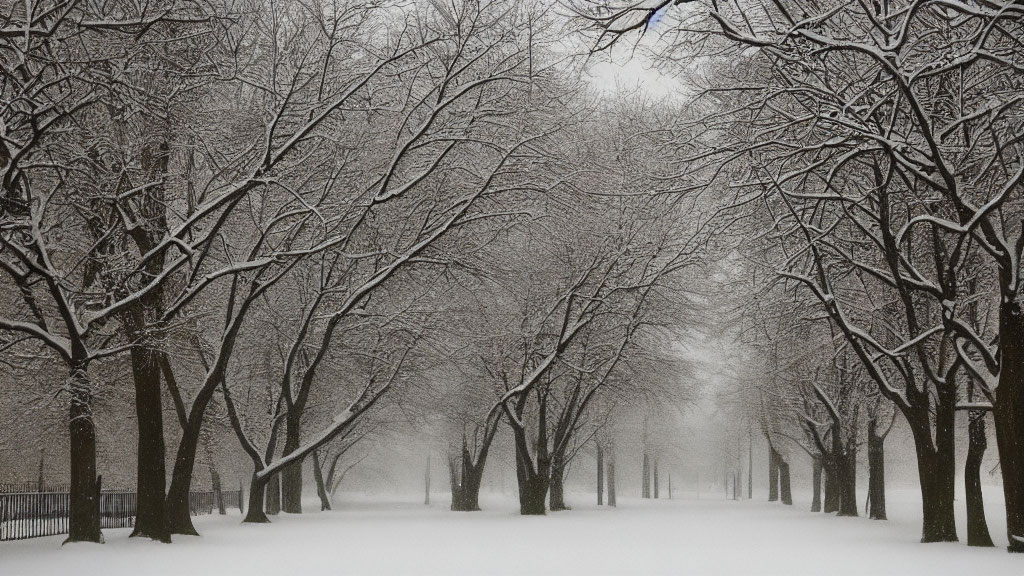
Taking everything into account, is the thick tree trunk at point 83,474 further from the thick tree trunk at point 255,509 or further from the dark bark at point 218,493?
the dark bark at point 218,493

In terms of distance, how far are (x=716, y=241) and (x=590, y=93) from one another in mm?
8730

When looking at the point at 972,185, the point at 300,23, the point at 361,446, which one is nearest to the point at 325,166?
the point at 300,23

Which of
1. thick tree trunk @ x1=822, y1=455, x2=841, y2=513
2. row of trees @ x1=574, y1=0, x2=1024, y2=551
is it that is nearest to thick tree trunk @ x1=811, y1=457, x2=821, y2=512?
thick tree trunk @ x1=822, y1=455, x2=841, y2=513

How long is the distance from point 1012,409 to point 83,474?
564 inches

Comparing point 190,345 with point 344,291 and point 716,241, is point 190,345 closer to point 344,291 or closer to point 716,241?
point 344,291

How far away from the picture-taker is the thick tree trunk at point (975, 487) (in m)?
14.8

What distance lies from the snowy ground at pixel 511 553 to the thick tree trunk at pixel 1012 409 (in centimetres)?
64

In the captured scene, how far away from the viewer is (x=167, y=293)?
18.4 metres

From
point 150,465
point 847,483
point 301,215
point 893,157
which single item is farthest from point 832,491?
point 150,465

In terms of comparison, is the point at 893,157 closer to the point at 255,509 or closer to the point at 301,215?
the point at 301,215

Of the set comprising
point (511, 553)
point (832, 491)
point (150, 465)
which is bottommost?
point (832, 491)

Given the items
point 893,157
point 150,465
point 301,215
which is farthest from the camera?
point 301,215

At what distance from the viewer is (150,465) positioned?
52.6ft

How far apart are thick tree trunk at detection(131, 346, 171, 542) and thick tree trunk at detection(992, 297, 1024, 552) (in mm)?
13770
